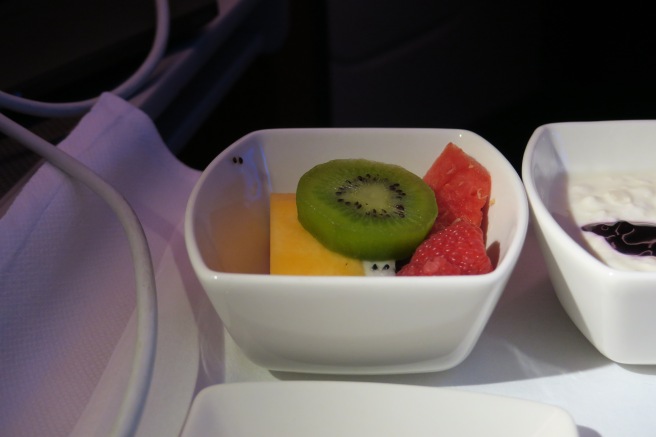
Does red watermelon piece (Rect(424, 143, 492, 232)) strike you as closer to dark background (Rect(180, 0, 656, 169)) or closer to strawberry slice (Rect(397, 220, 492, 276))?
strawberry slice (Rect(397, 220, 492, 276))

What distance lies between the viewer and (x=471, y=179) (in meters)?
0.68

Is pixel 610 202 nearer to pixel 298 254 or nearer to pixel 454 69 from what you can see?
pixel 298 254

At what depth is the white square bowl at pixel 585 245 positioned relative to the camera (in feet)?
1.75

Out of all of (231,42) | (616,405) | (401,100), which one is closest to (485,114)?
(401,100)

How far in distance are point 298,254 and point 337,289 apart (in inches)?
4.8

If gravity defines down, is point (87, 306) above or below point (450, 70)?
above

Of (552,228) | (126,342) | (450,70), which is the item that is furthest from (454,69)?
(126,342)

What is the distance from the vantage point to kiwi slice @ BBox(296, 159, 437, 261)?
2.04 ft

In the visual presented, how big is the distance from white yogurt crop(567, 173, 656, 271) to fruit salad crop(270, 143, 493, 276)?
11cm

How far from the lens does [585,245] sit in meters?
0.66

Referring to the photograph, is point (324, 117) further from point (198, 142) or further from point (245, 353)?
point (245, 353)

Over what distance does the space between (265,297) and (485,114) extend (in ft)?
5.65

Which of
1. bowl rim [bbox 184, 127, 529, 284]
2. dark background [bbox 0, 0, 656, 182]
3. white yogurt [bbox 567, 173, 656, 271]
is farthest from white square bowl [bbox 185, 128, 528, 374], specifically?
dark background [bbox 0, 0, 656, 182]

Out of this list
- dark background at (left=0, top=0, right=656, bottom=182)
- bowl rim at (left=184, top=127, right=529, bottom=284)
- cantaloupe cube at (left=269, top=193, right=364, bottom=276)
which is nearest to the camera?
bowl rim at (left=184, top=127, right=529, bottom=284)
